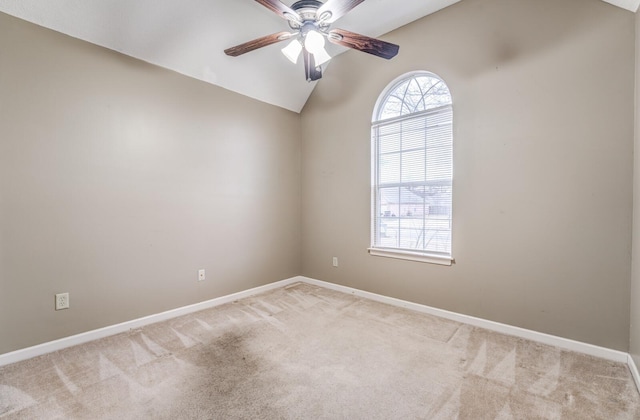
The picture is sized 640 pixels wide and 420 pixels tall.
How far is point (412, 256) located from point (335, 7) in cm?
230

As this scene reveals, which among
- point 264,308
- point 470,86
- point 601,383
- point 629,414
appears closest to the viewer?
point 629,414

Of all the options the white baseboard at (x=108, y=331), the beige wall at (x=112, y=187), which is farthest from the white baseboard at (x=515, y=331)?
the beige wall at (x=112, y=187)

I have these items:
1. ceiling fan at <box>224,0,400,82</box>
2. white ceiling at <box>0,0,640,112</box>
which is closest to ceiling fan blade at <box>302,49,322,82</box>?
ceiling fan at <box>224,0,400,82</box>

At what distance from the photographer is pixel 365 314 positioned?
2838 millimetres

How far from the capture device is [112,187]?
2.43 meters

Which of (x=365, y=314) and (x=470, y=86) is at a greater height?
(x=470, y=86)

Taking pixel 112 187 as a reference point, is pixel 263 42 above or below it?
above

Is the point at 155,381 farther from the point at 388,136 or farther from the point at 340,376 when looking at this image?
the point at 388,136

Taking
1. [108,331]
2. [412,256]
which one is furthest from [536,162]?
[108,331]

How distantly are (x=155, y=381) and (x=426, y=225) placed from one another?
259cm

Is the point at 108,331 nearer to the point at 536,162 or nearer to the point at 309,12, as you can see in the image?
the point at 309,12

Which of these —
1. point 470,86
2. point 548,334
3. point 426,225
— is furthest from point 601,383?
point 470,86

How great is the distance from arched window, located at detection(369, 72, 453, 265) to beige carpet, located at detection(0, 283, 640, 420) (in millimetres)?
835

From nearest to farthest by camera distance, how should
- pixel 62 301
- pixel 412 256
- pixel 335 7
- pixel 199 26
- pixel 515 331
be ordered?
pixel 335 7 < pixel 62 301 < pixel 515 331 < pixel 199 26 < pixel 412 256
